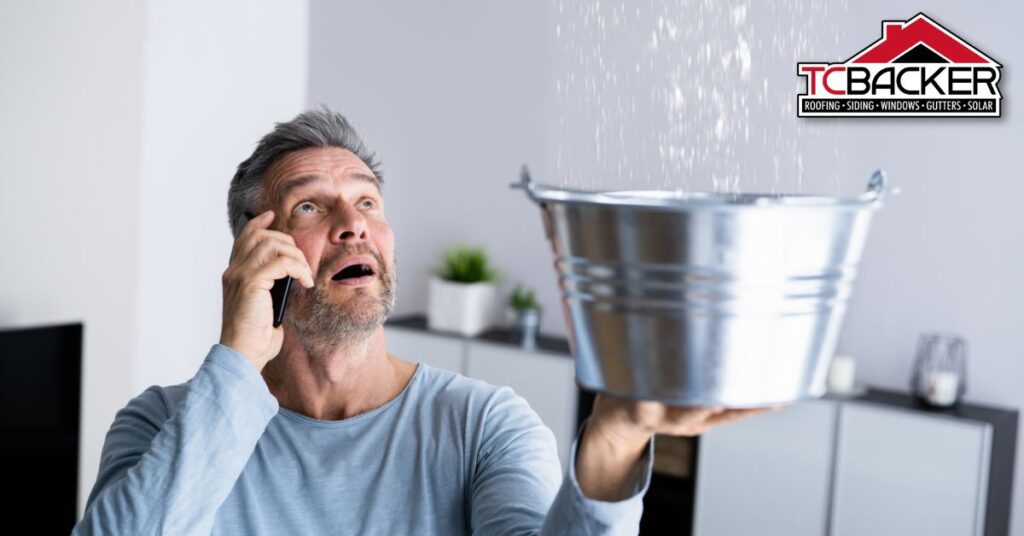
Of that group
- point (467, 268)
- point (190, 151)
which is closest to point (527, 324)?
point (467, 268)

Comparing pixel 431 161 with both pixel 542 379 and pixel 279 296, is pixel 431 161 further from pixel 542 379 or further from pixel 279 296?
pixel 279 296

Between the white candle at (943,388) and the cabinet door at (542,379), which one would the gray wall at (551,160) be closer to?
the white candle at (943,388)

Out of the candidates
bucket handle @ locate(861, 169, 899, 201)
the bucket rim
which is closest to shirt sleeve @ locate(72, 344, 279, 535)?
the bucket rim

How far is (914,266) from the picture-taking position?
3744 millimetres

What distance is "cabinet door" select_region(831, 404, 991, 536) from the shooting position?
11.1 ft

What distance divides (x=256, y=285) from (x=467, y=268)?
315cm

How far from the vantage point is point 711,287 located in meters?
0.71

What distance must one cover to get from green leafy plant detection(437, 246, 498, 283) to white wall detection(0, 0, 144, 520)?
1.49 metres

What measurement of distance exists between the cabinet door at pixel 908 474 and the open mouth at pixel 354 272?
2445mm

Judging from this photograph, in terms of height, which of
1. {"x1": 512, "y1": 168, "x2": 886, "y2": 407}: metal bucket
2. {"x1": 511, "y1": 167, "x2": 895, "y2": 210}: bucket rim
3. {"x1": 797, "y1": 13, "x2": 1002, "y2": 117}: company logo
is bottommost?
{"x1": 512, "y1": 168, "x2": 886, "y2": 407}: metal bucket

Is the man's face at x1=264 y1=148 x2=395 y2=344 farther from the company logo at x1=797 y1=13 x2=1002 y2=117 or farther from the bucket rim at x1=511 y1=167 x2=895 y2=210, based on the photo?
the company logo at x1=797 y1=13 x2=1002 y2=117

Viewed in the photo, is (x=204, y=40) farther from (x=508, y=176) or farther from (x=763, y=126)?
(x=763, y=126)

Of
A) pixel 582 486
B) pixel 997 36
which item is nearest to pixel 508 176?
pixel 997 36

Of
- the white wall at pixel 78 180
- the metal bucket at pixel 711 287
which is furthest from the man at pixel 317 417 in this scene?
the white wall at pixel 78 180
